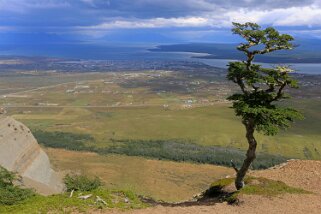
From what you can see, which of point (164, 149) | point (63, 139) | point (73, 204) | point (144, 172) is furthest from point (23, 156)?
point (63, 139)

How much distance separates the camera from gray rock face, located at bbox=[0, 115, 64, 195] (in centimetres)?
4991

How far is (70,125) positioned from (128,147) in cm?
3325

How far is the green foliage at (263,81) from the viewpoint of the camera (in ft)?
79.2

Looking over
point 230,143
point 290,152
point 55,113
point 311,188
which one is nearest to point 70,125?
point 55,113

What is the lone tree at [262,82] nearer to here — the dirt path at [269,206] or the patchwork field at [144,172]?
the dirt path at [269,206]

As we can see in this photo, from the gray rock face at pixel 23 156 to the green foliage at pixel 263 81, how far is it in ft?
97.9

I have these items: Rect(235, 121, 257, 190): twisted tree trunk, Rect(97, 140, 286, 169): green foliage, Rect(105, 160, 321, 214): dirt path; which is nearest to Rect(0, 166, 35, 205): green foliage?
Rect(105, 160, 321, 214): dirt path

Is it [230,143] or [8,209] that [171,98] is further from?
[8,209]

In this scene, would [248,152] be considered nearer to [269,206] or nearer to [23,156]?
[269,206]

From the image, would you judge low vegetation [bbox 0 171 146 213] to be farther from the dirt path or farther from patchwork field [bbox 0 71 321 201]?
patchwork field [bbox 0 71 321 201]

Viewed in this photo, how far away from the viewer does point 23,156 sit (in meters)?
52.3

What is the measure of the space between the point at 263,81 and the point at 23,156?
120 feet

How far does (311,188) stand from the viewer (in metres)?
29.3

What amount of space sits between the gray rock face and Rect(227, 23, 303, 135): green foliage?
29.8 metres
